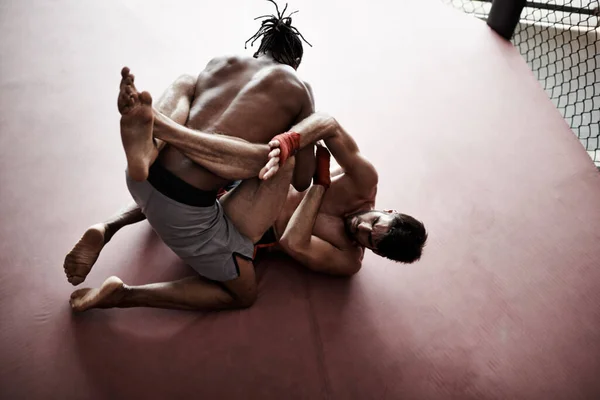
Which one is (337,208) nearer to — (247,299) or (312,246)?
(312,246)

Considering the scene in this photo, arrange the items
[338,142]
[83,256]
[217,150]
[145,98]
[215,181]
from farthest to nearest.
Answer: [338,142] → [83,256] → [215,181] → [217,150] → [145,98]

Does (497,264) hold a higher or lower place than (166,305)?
lower

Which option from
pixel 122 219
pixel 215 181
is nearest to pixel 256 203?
pixel 215 181

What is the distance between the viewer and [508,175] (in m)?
3.00

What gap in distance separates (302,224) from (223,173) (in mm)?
473

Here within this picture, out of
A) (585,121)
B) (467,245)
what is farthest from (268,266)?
(585,121)

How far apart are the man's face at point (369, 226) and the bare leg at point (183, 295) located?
44cm

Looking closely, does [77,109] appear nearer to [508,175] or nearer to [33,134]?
[33,134]

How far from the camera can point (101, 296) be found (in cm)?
210

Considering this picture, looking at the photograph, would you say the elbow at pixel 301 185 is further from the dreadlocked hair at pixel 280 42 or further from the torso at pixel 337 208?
the dreadlocked hair at pixel 280 42

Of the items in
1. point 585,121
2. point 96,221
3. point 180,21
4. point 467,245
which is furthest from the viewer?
point 585,121

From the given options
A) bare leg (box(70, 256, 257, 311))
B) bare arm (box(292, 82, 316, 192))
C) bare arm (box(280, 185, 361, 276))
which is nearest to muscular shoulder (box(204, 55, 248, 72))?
bare arm (box(292, 82, 316, 192))

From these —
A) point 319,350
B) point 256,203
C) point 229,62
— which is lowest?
point 319,350

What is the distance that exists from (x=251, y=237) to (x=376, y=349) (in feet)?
2.15
